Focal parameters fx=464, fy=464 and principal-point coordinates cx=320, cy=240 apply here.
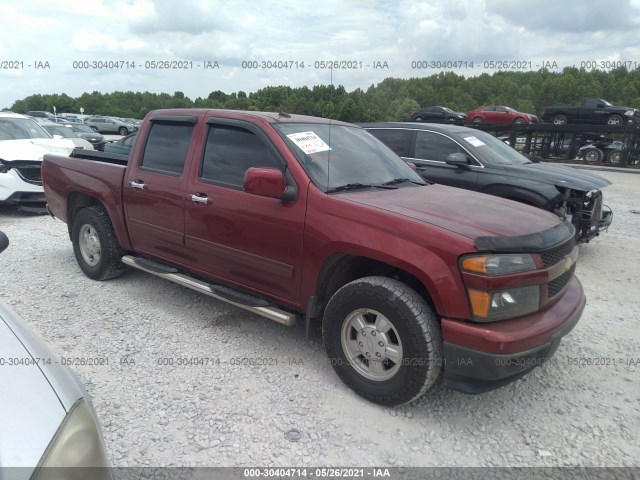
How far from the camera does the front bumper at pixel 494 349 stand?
8.27 feet

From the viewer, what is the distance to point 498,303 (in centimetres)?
257

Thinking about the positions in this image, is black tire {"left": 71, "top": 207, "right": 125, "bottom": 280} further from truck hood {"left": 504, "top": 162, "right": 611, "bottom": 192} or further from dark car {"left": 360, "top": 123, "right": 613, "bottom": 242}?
truck hood {"left": 504, "top": 162, "right": 611, "bottom": 192}

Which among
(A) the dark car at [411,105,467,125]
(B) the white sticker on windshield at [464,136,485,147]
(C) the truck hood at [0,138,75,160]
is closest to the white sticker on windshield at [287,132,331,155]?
(B) the white sticker on windshield at [464,136,485,147]

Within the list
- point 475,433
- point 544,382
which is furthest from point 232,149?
point 544,382

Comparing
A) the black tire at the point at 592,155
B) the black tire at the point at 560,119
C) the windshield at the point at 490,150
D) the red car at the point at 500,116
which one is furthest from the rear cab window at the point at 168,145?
the red car at the point at 500,116

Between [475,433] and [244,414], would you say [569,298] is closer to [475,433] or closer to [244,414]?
[475,433]

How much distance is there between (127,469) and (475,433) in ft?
6.51

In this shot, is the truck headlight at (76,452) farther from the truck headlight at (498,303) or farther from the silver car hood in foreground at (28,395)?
the truck headlight at (498,303)

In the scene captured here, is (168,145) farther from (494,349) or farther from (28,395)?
(494,349)

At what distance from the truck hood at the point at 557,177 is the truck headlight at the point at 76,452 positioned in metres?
6.09

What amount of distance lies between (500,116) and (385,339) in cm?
2485

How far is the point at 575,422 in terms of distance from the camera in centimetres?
290

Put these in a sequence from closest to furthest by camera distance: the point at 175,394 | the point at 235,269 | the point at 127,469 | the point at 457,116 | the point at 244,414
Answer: the point at 127,469, the point at 244,414, the point at 175,394, the point at 235,269, the point at 457,116

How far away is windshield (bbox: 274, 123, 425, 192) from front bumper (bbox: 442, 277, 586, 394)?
1.33 metres
